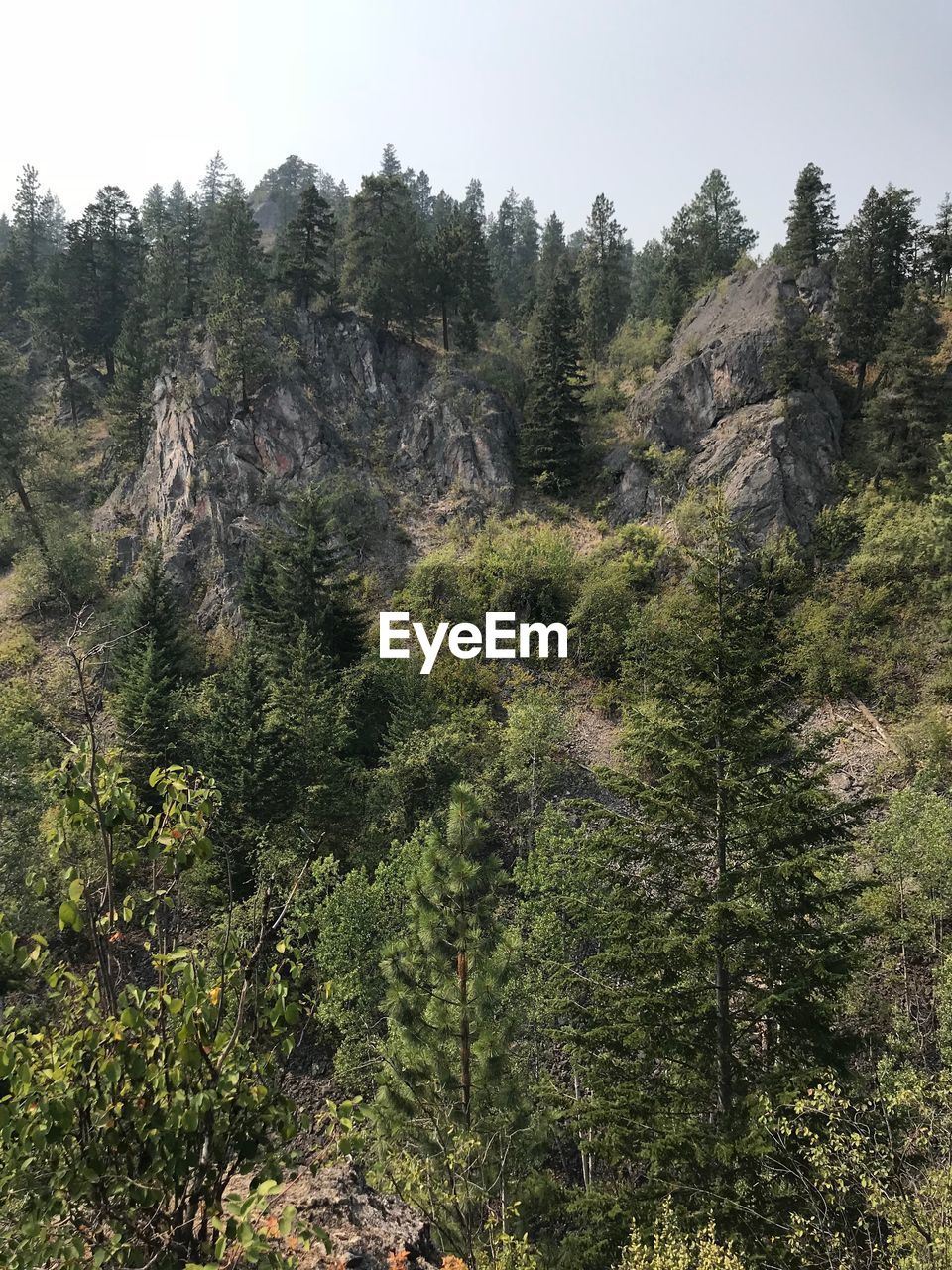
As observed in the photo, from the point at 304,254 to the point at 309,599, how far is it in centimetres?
2712

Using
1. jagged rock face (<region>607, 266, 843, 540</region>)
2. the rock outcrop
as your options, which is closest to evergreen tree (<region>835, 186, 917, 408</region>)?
jagged rock face (<region>607, 266, 843, 540</region>)

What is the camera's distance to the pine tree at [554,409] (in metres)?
35.7

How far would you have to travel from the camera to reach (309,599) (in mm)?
24797

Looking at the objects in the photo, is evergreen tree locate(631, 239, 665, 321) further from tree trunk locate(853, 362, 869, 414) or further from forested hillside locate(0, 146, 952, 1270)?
tree trunk locate(853, 362, 869, 414)

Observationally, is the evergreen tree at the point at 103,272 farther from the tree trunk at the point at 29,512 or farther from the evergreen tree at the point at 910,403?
the evergreen tree at the point at 910,403

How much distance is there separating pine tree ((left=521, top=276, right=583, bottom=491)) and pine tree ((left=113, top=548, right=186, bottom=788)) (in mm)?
19847

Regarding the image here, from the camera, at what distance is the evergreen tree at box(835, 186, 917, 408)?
32.4m

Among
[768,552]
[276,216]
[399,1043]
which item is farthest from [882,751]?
[276,216]

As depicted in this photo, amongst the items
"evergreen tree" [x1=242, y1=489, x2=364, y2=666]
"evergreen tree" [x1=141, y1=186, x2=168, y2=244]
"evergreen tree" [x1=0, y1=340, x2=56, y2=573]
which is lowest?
"evergreen tree" [x1=242, y1=489, x2=364, y2=666]

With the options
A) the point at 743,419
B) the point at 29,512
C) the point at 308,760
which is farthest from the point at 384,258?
the point at 308,760

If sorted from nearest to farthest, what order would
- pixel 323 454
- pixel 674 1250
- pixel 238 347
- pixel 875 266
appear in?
pixel 674 1250 < pixel 875 266 < pixel 238 347 < pixel 323 454

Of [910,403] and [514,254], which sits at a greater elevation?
[514,254]

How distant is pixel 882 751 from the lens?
66.3 ft

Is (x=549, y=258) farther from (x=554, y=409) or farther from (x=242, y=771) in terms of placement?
(x=242, y=771)
